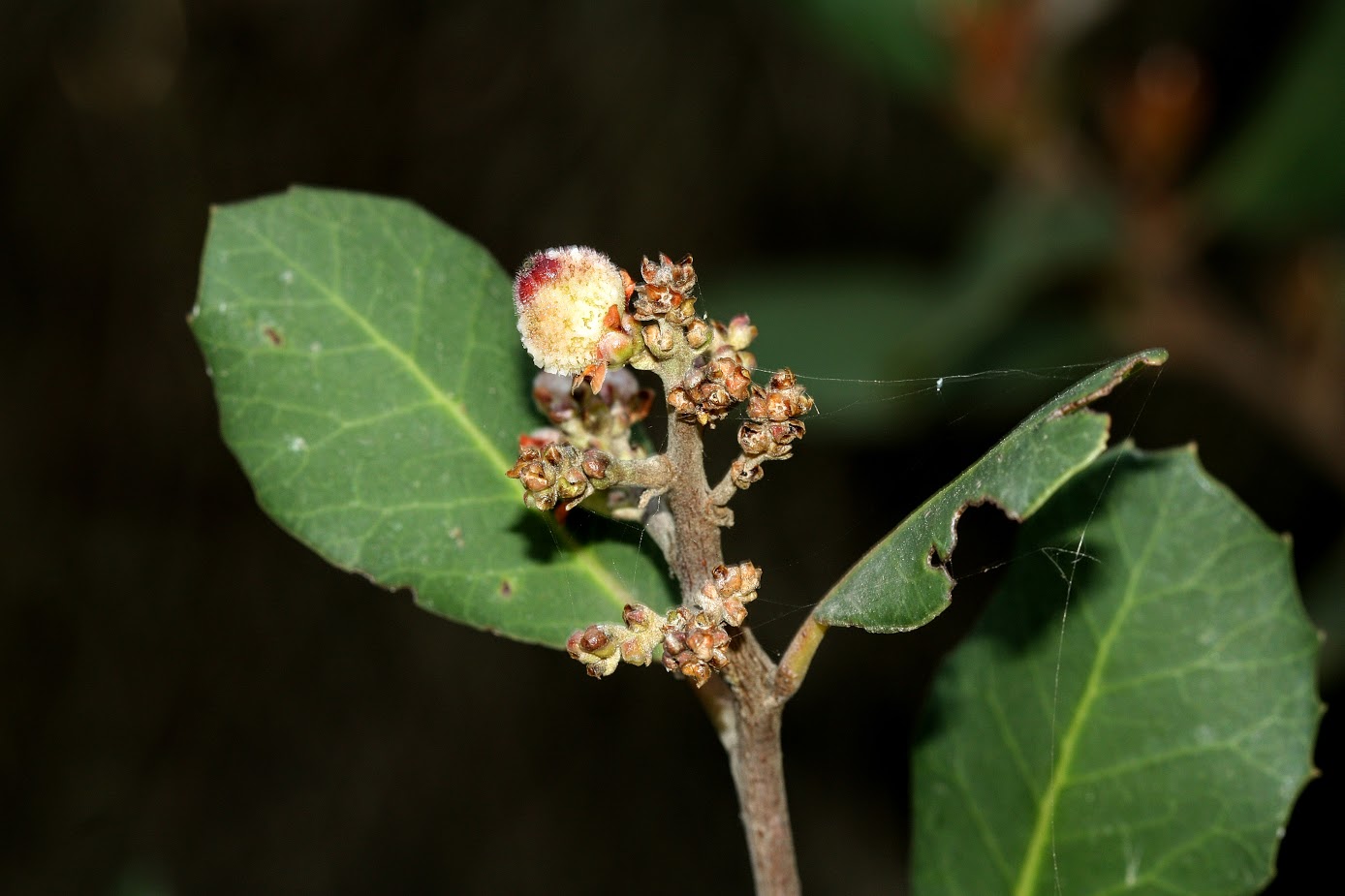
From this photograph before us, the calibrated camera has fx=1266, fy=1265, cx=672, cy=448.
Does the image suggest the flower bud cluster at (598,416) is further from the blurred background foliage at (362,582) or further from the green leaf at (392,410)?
the blurred background foliage at (362,582)

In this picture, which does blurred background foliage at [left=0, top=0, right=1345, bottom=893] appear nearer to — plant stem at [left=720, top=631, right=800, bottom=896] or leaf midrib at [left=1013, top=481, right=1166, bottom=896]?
leaf midrib at [left=1013, top=481, right=1166, bottom=896]

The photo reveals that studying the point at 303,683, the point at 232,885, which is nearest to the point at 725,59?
the point at 303,683

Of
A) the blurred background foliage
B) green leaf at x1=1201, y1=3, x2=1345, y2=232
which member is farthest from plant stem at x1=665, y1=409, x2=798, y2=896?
the blurred background foliage

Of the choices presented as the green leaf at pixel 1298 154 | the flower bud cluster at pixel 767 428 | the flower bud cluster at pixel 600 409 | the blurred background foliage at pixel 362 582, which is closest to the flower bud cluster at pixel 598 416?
the flower bud cluster at pixel 600 409

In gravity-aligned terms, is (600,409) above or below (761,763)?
above

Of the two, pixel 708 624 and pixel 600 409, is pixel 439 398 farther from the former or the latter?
pixel 708 624

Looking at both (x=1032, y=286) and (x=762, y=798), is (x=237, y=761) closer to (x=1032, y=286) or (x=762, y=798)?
(x=1032, y=286)

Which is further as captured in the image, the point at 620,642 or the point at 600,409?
the point at 600,409

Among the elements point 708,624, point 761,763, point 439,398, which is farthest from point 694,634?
point 439,398
